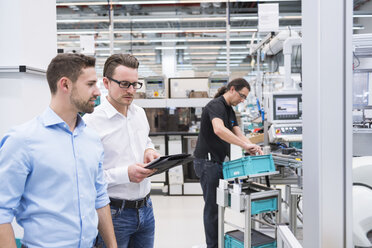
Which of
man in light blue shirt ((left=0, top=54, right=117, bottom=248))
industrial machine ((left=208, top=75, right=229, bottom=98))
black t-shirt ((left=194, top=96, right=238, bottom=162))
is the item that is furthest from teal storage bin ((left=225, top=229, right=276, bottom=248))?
industrial machine ((left=208, top=75, right=229, bottom=98))

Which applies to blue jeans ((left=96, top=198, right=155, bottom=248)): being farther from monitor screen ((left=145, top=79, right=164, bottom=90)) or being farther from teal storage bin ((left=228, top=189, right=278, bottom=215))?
monitor screen ((left=145, top=79, right=164, bottom=90))

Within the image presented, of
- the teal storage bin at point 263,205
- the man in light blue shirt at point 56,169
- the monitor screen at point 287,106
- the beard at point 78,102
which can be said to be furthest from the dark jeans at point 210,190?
the beard at point 78,102

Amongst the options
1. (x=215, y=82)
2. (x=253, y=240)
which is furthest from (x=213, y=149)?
(x=215, y=82)

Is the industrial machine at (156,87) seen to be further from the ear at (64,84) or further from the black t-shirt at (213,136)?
the ear at (64,84)

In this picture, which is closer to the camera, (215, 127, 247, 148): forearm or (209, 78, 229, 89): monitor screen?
(215, 127, 247, 148): forearm

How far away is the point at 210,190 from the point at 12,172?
7.20 ft

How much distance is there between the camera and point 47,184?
125 cm

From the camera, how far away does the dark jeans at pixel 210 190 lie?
3.11m

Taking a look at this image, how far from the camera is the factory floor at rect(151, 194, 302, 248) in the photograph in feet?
12.8

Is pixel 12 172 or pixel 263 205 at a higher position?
pixel 12 172

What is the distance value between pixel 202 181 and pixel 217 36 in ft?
28.4

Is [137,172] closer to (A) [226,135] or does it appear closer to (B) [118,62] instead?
(B) [118,62]

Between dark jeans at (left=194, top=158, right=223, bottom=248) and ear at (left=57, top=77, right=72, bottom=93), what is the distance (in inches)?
78.1

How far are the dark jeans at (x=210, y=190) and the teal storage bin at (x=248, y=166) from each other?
0.59 ft
